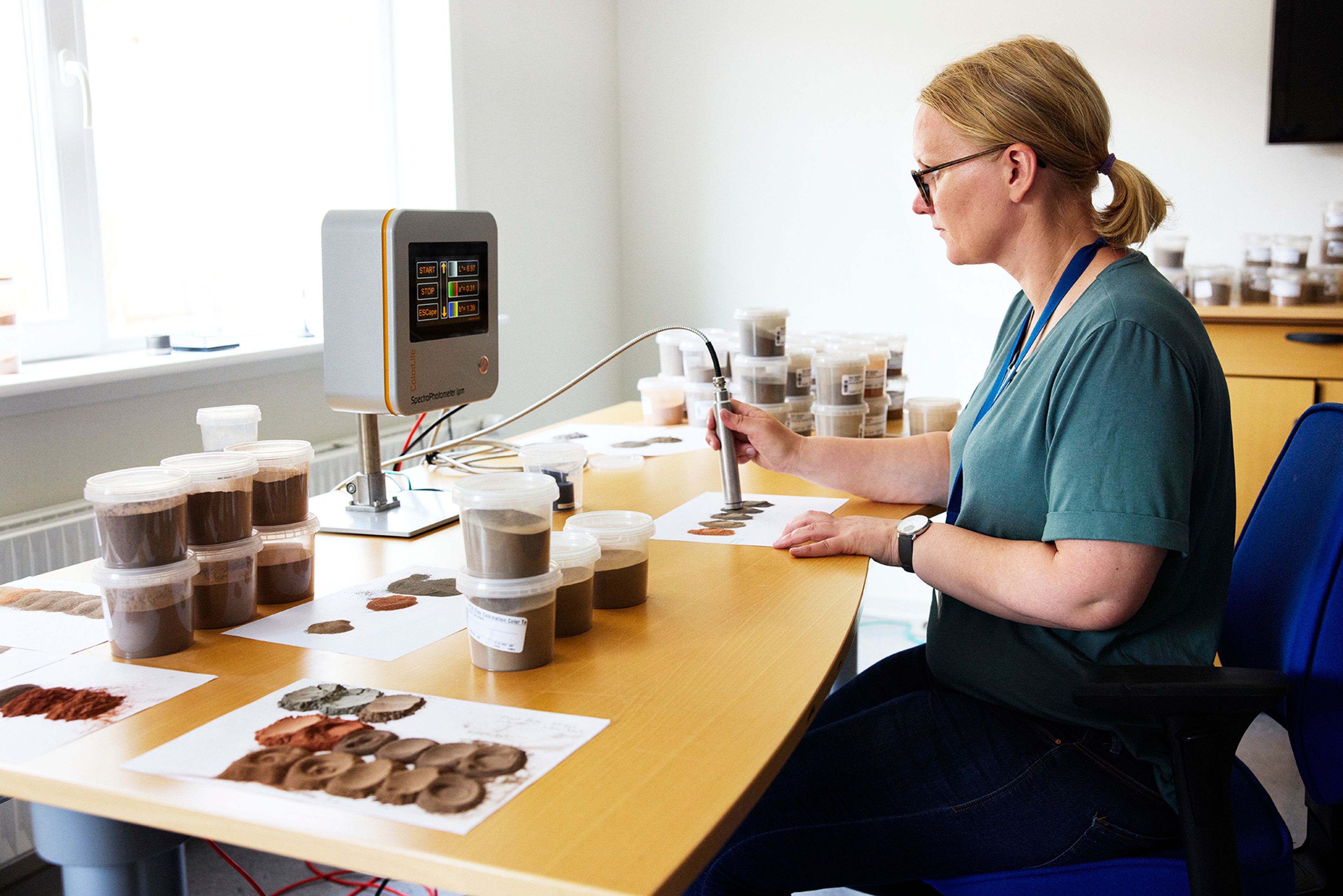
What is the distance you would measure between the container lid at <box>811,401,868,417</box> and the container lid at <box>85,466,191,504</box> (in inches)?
54.1

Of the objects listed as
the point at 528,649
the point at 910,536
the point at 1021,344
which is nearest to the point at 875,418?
the point at 1021,344

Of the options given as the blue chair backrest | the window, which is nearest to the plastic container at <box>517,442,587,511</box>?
the blue chair backrest

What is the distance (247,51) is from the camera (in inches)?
116

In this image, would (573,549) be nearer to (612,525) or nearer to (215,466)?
(612,525)

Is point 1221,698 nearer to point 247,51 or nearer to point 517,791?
point 517,791

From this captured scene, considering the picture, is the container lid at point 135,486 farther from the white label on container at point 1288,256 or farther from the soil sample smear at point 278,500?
the white label on container at point 1288,256

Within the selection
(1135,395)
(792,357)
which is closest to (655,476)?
(792,357)

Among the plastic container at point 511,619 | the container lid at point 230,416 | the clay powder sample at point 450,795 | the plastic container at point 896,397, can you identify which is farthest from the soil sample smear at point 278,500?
the plastic container at point 896,397

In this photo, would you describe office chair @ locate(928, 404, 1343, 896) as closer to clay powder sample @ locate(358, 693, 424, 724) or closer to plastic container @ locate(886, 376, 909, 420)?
clay powder sample @ locate(358, 693, 424, 724)

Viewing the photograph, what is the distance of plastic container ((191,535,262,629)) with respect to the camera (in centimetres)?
119

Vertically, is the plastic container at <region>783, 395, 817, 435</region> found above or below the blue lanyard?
below

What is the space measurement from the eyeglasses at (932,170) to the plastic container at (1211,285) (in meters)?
2.14

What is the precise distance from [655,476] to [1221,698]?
113cm

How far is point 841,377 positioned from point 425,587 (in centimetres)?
113
